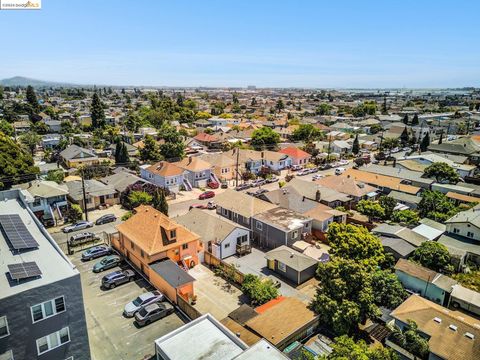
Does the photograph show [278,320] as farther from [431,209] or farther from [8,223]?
[431,209]

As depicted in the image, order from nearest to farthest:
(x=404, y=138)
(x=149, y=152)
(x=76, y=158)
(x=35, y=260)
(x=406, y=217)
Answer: (x=35, y=260)
(x=406, y=217)
(x=76, y=158)
(x=149, y=152)
(x=404, y=138)

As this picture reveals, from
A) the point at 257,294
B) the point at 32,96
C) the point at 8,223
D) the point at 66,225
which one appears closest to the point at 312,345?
A: the point at 257,294

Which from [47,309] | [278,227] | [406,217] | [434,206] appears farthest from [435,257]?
[47,309]

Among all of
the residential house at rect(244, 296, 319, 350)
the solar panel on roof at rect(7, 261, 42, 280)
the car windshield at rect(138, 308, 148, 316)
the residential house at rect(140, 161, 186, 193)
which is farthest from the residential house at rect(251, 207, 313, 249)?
the solar panel on roof at rect(7, 261, 42, 280)

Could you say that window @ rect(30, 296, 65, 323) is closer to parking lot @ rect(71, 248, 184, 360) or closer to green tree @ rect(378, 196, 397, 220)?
parking lot @ rect(71, 248, 184, 360)

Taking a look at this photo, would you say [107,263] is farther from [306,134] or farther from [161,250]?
[306,134]

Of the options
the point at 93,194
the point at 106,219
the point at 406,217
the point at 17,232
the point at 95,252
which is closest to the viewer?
the point at 17,232

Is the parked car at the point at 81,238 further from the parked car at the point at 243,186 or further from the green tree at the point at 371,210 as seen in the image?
the green tree at the point at 371,210
